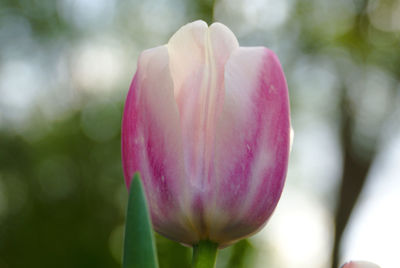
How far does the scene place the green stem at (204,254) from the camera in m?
0.34

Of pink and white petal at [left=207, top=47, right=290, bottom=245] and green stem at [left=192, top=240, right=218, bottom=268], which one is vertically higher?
pink and white petal at [left=207, top=47, right=290, bottom=245]

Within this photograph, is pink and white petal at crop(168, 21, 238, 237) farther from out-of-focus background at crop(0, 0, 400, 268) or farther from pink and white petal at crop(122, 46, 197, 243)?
out-of-focus background at crop(0, 0, 400, 268)

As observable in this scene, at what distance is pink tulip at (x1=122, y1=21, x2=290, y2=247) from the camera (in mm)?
351

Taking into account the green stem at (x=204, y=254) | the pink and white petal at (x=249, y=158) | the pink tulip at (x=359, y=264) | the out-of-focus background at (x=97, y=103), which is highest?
the pink and white petal at (x=249, y=158)

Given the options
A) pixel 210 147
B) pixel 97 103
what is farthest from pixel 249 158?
pixel 97 103

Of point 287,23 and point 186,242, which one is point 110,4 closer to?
point 287,23

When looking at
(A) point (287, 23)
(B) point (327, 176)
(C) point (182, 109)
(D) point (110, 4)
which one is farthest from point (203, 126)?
(D) point (110, 4)

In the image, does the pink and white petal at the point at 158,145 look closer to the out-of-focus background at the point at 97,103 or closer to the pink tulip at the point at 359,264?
the pink tulip at the point at 359,264

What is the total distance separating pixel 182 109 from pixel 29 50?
6.73 meters

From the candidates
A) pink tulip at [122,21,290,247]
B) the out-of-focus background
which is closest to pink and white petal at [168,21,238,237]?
pink tulip at [122,21,290,247]

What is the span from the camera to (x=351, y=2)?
18.6 feet

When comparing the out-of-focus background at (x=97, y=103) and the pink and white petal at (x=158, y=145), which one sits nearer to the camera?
the pink and white petal at (x=158, y=145)

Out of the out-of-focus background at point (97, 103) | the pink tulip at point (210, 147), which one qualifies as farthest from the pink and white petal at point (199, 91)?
the out-of-focus background at point (97, 103)

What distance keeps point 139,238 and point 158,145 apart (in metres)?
0.09
